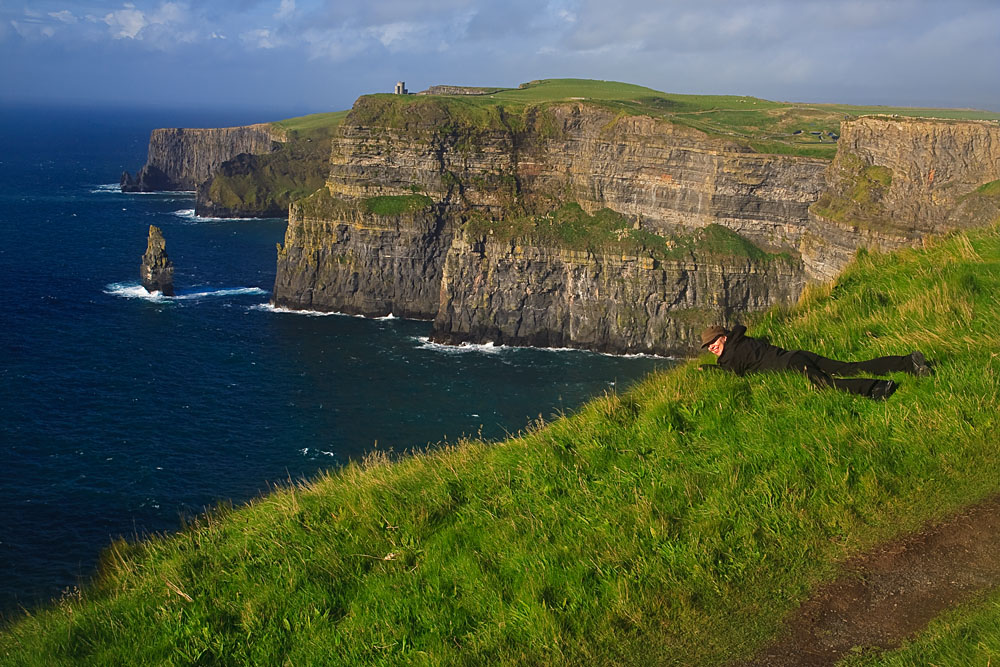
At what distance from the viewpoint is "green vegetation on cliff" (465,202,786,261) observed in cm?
7800

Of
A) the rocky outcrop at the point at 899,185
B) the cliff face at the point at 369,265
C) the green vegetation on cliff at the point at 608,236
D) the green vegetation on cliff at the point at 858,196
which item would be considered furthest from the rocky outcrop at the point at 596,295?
the green vegetation on cliff at the point at 858,196

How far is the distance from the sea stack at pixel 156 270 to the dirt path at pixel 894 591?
294ft

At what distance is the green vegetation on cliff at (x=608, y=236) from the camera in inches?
3071

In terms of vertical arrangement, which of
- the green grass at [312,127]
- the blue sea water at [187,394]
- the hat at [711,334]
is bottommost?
the blue sea water at [187,394]

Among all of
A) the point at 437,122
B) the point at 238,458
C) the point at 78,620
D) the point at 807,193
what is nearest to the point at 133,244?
the point at 437,122

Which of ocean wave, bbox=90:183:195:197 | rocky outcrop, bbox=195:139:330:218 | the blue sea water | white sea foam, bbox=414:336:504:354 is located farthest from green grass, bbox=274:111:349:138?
white sea foam, bbox=414:336:504:354

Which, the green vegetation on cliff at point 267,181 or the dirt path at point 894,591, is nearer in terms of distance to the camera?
the dirt path at point 894,591

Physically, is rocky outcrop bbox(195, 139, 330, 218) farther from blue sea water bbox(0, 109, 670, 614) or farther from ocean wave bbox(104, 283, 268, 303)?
ocean wave bbox(104, 283, 268, 303)

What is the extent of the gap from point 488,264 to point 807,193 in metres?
31.7

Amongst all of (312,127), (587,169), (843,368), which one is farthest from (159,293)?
(312,127)

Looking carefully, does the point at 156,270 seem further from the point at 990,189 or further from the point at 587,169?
the point at 990,189

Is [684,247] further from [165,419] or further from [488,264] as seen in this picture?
[165,419]

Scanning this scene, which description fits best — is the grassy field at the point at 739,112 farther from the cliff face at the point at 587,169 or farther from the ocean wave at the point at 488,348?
the ocean wave at the point at 488,348

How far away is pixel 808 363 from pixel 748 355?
82cm
